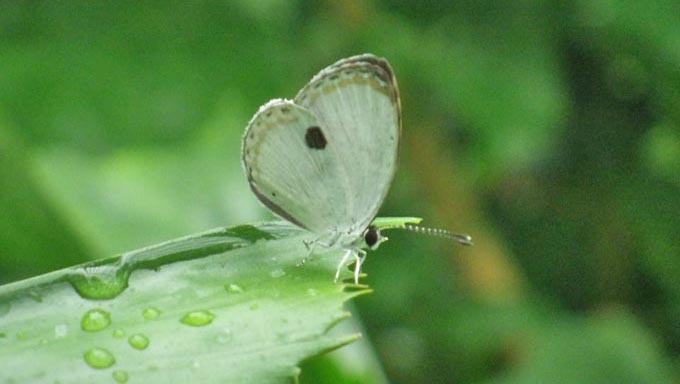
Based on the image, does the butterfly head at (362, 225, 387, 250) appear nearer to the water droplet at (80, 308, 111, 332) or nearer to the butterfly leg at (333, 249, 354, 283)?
the butterfly leg at (333, 249, 354, 283)

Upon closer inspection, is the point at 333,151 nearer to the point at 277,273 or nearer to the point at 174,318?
the point at 277,273

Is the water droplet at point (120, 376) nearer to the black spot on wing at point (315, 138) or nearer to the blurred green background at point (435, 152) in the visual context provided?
the black spot on wing at point (315, 138)

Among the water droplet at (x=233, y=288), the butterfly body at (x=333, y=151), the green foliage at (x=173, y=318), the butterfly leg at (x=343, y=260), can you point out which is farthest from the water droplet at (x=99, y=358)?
the butterfly body at (x=333, y=151)

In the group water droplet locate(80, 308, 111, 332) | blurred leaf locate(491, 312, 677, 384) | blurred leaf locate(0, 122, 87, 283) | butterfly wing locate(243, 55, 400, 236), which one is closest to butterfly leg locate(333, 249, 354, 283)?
butterfly wing locate(243, 55, 400, 236)

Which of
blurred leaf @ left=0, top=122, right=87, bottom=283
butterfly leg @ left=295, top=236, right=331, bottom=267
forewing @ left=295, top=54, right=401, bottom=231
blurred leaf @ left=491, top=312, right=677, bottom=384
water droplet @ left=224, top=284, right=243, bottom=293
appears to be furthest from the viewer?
blurred leaf @ left=491, top=312, right=677, bottom=384

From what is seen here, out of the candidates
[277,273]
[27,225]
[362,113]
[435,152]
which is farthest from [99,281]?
[435,152]
